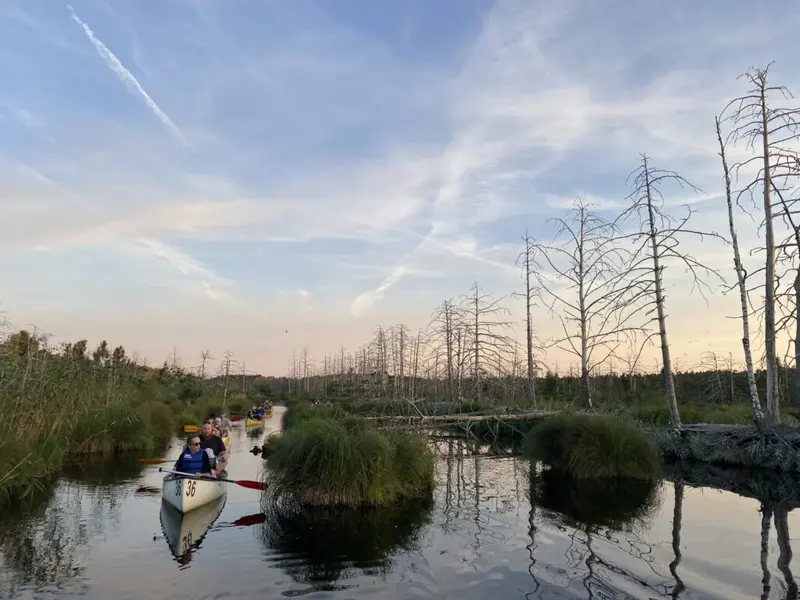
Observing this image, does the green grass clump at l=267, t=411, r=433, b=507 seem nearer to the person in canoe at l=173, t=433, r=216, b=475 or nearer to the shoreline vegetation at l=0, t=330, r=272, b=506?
the person in canoe at l=173, t=433, r=216, b=475

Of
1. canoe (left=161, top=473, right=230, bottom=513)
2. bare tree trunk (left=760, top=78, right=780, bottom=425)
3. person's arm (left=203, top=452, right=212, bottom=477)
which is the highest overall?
bare tree trunk (left=760, top=78, right=780, bottom=425)

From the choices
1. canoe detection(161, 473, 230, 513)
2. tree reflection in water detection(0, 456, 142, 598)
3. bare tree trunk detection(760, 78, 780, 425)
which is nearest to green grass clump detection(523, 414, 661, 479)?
bare tree trunk detection(760, 78, 780, 425)

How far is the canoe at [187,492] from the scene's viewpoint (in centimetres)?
1238

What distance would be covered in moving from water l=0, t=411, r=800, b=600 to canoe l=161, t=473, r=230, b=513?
23 centimetres

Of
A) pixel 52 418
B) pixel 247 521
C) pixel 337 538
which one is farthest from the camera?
pixel 52 418

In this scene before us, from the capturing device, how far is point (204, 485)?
1306cm

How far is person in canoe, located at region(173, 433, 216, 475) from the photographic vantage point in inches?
576

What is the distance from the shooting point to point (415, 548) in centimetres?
1005

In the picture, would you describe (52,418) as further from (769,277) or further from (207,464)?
(769,277)

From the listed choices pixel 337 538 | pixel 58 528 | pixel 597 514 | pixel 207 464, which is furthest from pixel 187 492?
pixel 597 514

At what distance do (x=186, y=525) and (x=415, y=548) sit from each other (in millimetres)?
4733

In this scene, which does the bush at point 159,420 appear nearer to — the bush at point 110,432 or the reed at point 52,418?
the reed at point 52,418

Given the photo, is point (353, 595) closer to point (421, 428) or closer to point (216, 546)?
point (216, 546)

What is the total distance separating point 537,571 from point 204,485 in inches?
297
